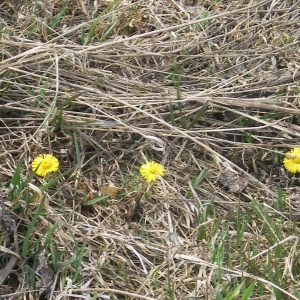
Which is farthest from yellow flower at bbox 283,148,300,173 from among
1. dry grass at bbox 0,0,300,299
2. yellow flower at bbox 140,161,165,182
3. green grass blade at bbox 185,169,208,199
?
yellow flower at bbox 140,161,165,182

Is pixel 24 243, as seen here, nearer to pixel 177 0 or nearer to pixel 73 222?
pixel 73 222

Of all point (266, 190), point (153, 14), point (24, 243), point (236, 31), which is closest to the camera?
point (24, 243)

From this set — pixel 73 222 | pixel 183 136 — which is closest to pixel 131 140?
pixel 183 136

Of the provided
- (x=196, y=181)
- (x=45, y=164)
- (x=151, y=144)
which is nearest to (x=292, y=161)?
(x=196, y=181)

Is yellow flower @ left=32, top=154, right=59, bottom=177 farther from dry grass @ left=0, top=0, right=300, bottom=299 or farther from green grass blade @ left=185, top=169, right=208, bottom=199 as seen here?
green grass blade @ left=185, top=169, right=208, bottom=199

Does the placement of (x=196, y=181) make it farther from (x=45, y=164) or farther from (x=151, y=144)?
(x=45, y=164)

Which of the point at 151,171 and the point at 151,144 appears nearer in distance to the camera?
the point at 151,171
